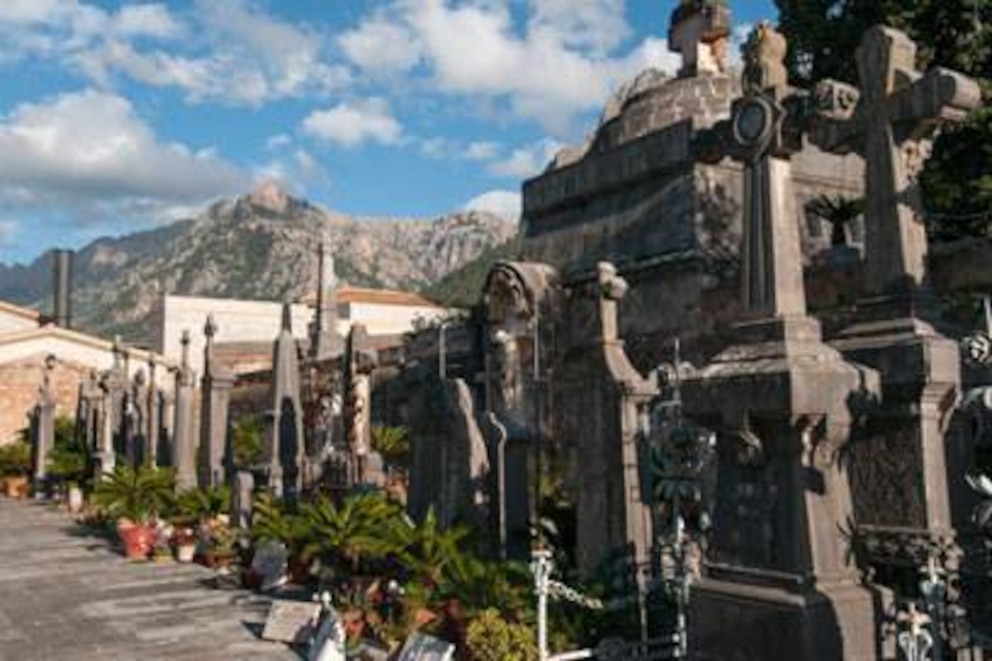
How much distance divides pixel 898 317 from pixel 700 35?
1645cm

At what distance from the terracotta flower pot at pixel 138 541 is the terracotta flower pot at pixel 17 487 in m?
15.8

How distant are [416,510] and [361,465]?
A: 7.43 ft

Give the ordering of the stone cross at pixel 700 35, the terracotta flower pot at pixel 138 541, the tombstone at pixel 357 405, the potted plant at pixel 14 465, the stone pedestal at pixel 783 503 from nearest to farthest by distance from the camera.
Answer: the stone pedestal at pixel 783 503
the tombstone at pixel 357 405
the terracotta flower pot at pixel 138 541
the stone cross at pixel 700 35
the potted plant at pixel 14 465

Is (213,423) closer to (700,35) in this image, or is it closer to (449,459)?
(449,459)

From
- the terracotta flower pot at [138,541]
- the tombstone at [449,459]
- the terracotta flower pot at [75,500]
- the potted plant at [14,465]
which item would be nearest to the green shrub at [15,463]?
the potted plant at [14,465]

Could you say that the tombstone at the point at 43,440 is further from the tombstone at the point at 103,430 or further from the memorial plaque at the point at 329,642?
the memorial plaque at the point at 329,642

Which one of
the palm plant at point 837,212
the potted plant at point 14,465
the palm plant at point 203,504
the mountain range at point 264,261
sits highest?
the mountain range at point 264,261

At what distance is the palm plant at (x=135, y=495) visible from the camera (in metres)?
17.2

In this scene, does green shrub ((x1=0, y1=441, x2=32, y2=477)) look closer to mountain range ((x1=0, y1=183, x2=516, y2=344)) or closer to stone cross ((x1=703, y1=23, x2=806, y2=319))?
stone cross ((x1=703, y1=23, x2=806, y2=319))

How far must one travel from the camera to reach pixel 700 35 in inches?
879

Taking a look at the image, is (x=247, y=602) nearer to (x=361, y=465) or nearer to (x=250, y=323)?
(x=361, y=465)

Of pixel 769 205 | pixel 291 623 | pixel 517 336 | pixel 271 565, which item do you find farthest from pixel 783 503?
pixel 517 336

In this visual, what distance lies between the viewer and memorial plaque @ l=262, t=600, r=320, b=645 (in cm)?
934

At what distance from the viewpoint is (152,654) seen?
9.07 meters
